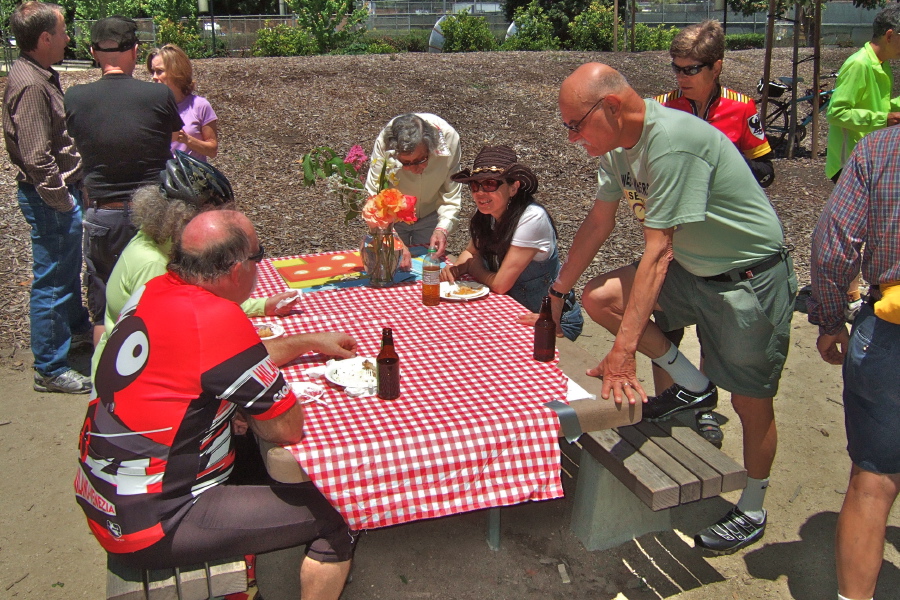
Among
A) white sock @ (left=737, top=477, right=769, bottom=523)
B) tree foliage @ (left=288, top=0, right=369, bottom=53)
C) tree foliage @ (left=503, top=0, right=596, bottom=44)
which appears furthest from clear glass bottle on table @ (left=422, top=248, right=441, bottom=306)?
tree foliage @ (left=503, top=0, right=596, bottom=44)

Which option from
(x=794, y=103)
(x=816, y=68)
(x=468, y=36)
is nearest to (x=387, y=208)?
(x=816, y=68)

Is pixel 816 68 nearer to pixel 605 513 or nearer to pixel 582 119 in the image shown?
pixel 582 119

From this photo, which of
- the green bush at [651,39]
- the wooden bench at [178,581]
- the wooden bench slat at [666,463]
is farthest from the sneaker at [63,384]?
the green bush at [651,39]

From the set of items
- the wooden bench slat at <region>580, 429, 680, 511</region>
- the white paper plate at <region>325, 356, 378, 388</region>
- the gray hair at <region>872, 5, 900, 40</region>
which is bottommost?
the wooden bench slat at <region>580, 429, 680, 511</region>

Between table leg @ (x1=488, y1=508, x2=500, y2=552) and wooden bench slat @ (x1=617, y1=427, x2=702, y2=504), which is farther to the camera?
table leg @ (x1=488, y1=508, x2=500, y2=552)

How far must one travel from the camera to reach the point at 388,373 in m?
A: 2.44

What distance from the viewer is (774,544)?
10.2 ft

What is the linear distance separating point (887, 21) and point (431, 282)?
9.93 ft

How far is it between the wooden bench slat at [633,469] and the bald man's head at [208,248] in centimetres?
146

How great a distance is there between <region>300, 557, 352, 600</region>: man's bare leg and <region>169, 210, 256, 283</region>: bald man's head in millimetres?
913

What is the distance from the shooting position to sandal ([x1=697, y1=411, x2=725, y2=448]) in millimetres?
3922

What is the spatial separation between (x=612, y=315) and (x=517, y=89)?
9182 mm

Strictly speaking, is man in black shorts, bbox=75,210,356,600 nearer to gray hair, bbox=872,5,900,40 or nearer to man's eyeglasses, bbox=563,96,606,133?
man's eyeglasses, bbox=563,96,606,133

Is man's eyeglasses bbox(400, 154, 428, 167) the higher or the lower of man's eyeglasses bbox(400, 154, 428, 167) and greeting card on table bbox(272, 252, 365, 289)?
the higher
